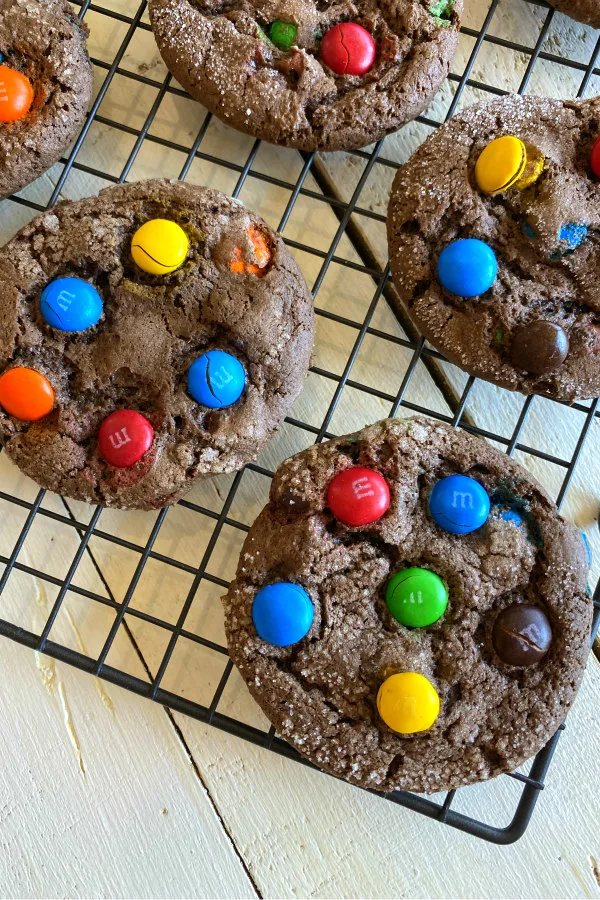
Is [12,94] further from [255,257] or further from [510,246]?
[510,246]

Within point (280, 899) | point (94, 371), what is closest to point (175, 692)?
point (280, 899)

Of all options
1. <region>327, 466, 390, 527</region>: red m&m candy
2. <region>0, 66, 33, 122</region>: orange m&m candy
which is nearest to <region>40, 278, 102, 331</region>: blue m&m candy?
<region>0, 66, 33, 122</region>: orange m&m candy

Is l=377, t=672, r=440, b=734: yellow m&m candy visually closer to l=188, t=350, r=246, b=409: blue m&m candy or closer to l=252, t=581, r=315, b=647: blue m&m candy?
l=252, t=581, r=315, b=647: blue m&m candy

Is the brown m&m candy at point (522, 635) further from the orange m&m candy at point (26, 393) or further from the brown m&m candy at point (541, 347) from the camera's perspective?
the orange m&m candy at point (26, 393)

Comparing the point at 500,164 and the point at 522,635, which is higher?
the point at 500,164


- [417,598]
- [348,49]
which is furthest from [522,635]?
[348,49]

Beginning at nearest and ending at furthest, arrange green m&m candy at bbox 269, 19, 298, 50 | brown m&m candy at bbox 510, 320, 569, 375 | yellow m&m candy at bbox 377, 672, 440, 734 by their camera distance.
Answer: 1. yellow m&m candy at bbox 377, 672, 440, 734
2. brown m&m candy at bbox 510, 320, 569, 375
3. green m&m candy at bbox 269, 19, 298, 50
